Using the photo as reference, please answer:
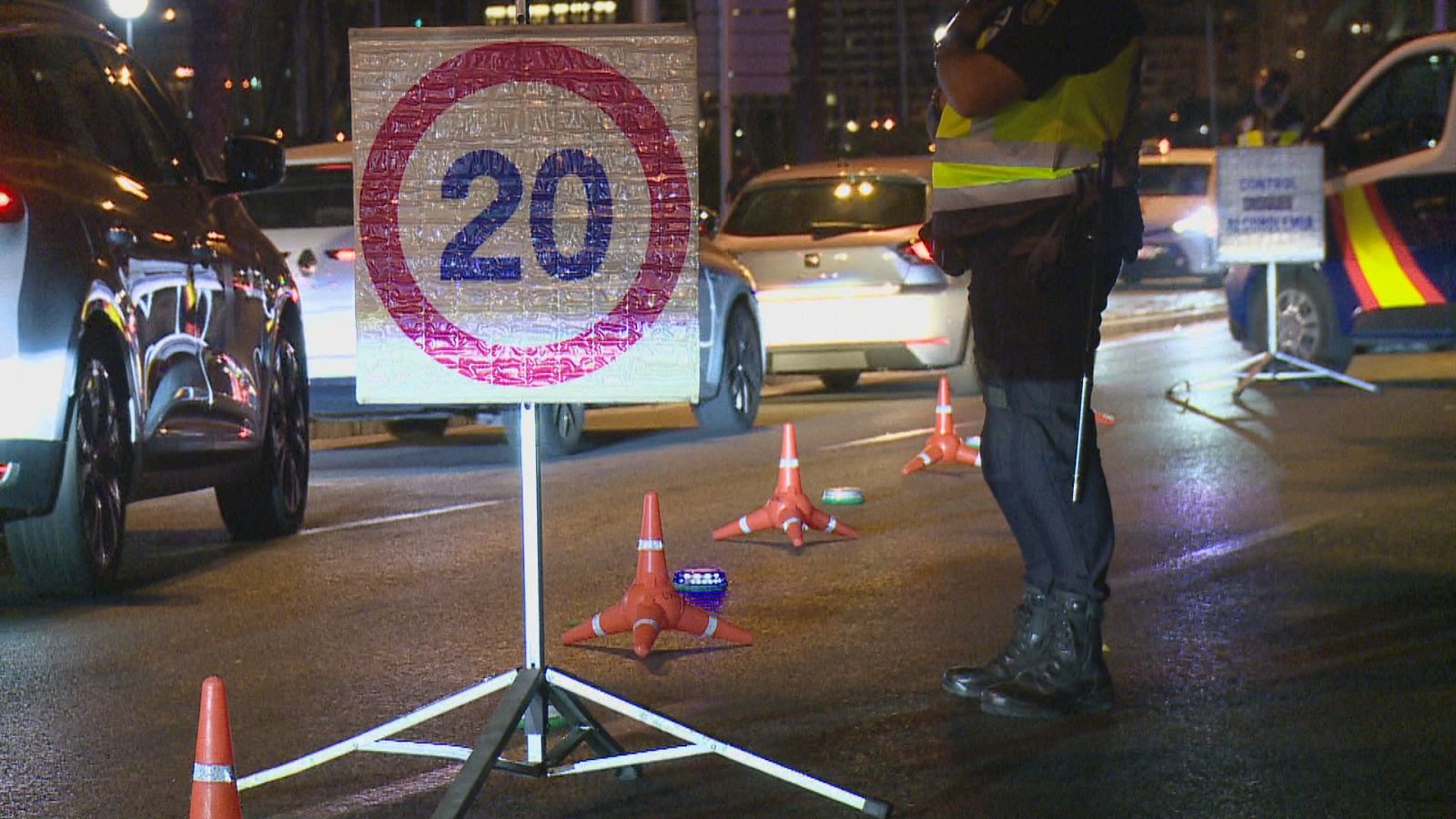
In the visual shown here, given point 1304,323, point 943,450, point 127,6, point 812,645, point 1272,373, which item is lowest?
point 812,645

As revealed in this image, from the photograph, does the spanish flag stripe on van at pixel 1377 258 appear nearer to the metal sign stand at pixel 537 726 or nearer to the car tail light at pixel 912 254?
the car tail light at pixel 912 254

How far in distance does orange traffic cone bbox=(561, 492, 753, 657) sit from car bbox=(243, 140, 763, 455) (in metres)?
4.76

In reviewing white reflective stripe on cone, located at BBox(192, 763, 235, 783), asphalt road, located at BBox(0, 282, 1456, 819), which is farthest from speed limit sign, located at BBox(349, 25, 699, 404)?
white reflective stripe on cone, located at BBox(192, 763, 235, 783)

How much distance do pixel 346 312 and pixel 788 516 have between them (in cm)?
431

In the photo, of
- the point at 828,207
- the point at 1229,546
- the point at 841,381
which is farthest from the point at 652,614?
the point at 841,381

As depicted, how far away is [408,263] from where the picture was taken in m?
5.11

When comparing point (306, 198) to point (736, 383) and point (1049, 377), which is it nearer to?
point (736, 383)

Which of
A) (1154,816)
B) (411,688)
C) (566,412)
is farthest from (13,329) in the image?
(566,412)

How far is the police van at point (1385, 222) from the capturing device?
14.7m

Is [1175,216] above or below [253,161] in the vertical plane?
above

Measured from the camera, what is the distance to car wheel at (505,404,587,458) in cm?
1300

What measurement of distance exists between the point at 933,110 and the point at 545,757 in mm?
2078

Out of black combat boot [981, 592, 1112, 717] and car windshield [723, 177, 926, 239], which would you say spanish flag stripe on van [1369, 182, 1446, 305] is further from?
black combat boot [981, 592, 1112, 717]

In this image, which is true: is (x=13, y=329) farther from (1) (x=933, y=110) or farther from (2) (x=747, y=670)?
(1) (x=933, y=110)
